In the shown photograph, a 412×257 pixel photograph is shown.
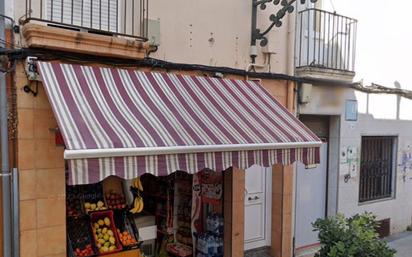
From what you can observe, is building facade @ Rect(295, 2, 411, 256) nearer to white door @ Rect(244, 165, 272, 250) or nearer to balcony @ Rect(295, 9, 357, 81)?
balcony @ Rect(295, 9, 357, 81)

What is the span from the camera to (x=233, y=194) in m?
7.48

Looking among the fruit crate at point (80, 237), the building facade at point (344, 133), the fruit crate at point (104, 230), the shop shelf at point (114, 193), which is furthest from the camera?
the building facade at point (344, 133)

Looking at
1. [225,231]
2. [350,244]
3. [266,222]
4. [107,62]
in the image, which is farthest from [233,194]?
[107,62]

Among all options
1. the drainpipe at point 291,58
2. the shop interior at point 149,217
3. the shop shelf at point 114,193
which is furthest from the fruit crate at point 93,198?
the drainpipe at point 291,58

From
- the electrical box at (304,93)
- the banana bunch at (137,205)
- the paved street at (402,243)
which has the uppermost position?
the electrical box at (304,93)

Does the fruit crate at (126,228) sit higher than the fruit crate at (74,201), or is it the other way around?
the fruit crate at (74,201)

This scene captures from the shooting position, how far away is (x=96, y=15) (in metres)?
5.95

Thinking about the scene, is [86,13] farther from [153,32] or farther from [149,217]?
[149,217]

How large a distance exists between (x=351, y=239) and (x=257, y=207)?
7.49 feet

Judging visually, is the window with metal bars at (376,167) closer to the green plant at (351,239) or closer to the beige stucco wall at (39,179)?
the green plant at (351,239)

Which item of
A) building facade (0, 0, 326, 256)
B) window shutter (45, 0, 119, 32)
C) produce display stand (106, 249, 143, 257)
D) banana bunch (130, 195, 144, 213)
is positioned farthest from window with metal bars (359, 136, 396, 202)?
window shutter (45, 0, 119, 32)

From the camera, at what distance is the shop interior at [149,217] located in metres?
6.35

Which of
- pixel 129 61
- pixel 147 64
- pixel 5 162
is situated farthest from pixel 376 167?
pixel 5 162

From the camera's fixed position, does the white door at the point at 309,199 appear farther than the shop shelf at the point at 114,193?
Yes
